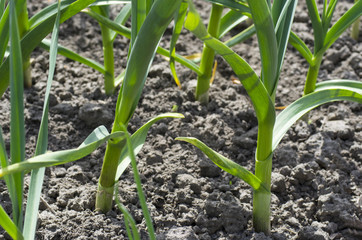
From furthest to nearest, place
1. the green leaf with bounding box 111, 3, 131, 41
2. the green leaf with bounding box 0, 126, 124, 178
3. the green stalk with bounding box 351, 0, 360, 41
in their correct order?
the green stalk with bounding box 351, 0, 360, 41 < the green leaf with bounding box 111, 3, 131, 41 < the green leaf with bounding box 0, 126, 124, 178

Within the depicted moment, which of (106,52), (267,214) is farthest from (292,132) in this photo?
(106,52)

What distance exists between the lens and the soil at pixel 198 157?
1231 mm

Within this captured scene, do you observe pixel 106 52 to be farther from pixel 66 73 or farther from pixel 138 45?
pixel 138 45

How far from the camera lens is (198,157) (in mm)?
1439

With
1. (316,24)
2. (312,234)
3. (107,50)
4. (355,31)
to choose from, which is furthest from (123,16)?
(355,31)

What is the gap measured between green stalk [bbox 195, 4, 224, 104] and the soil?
0.11 ft

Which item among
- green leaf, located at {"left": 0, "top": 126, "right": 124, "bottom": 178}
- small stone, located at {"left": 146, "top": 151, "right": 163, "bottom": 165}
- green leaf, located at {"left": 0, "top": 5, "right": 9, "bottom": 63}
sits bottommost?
green leaf, located at {"left": 0, "top": 126, "right": 124, "bottom": 178}

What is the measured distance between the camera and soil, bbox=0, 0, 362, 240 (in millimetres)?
1231

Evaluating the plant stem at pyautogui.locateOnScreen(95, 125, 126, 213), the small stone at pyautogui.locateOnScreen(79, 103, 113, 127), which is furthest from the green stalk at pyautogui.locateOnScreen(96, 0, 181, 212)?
the small stone at pyautogui.locateOnScreen(79, 103, 113, 127)

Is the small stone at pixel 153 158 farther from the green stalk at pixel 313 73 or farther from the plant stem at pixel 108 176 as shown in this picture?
the green stalk at pixel 313 73

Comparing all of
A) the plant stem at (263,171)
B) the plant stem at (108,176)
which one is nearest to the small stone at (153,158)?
the plant stem at (108,176)

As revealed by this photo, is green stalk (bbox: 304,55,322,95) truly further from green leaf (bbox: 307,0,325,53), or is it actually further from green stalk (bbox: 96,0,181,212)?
green stalk (bbox: 96,0,181,212)

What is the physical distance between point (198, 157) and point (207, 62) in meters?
0.29

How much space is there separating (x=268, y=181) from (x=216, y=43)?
36cm
